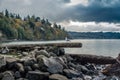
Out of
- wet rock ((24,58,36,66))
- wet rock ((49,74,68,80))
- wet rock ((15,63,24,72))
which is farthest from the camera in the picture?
wet rock ((24,58,36,66))

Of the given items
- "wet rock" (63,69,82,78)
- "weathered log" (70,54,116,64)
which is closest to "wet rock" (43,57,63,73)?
"wet rock" (63,69,82,78)

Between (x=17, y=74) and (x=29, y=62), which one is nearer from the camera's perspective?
(x=17, y=74)

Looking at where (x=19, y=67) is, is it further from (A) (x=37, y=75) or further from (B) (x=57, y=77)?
(B) (x=57, y=77)

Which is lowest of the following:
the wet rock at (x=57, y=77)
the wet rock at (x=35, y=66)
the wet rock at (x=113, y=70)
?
the wet rock at (x=113, y=70)

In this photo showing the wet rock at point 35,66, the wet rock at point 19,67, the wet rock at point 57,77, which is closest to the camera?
the wet rock at point 57,77

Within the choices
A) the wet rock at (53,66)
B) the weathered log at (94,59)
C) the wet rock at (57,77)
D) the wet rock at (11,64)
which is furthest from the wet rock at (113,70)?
the wet rock at (11,64)

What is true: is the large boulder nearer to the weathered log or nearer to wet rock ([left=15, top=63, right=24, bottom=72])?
wet rock ([left=15, top=63, right=24, bottom=72])

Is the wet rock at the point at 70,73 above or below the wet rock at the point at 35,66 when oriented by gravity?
below

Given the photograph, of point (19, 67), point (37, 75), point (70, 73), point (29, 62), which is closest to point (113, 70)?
point (70, 73)

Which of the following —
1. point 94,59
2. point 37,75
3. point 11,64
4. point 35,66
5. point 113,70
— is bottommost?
point 113,70

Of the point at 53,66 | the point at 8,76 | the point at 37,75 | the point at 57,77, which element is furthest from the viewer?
the point at 53,66

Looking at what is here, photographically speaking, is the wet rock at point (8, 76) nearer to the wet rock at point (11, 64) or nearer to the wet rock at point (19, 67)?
the wet rock at point (19, 67)

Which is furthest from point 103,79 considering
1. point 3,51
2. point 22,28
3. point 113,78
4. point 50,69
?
point 22,28

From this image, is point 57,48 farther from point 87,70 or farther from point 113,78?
point 113,78
